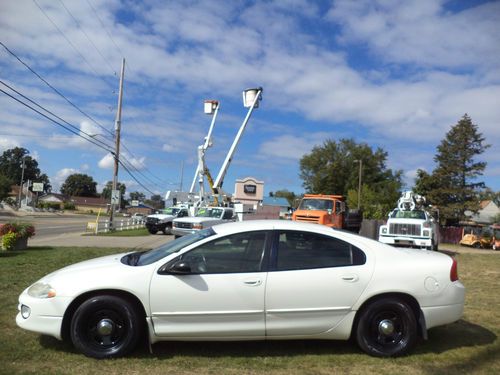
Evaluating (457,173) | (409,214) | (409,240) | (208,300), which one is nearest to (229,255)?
(208,300)

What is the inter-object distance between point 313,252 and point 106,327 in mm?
2265

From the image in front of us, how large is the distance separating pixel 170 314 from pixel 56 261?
7.40 meters

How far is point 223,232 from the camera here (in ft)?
16.2

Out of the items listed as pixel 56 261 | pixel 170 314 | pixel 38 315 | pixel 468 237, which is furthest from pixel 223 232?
pixel 468 237

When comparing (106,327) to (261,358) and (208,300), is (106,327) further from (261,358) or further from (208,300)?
(261,358)

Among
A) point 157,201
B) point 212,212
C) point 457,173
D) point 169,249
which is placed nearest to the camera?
point 169,249

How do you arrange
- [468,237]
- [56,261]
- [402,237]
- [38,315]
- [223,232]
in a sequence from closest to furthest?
[38,315], [223,232], [56,261], [402,237], [468,237]

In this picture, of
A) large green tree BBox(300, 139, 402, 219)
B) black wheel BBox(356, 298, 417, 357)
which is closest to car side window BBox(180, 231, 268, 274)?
black wheel BBox(356, 298, 417, 357)

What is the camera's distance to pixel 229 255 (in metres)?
4.81

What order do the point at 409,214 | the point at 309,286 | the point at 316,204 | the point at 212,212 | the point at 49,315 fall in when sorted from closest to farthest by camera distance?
the point at 49,315 < the point at 309,286 < the point at 316,204 < the point at 409,214 < the point at 212,212

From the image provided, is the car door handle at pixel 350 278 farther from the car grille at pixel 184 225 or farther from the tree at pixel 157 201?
the tree at pixel 157 201

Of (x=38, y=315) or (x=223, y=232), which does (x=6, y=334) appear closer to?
(x=38, y=315)

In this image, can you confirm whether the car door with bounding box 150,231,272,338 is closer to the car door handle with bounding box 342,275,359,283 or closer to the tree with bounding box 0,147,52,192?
the car door handle with bounding box 342,275,359,283

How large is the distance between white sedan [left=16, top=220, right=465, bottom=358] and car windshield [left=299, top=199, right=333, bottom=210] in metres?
16.3
